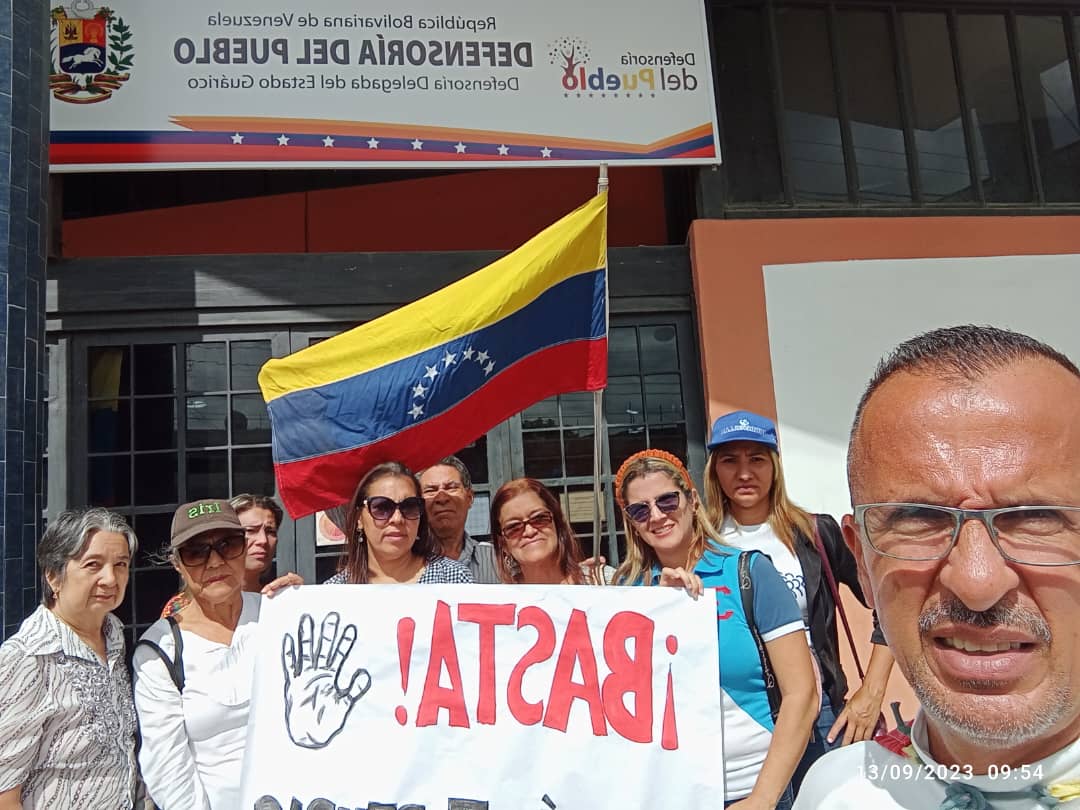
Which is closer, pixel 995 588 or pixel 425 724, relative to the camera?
pixel 995 588

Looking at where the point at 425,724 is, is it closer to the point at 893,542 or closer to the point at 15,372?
the point at 893,542

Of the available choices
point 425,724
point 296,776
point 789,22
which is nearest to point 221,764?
point 296,776

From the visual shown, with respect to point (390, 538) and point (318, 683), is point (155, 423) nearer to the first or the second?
point (390, 538)

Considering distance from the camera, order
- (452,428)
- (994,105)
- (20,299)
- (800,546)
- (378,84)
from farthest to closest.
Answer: (994,105)
(378,84)
(20,299)
(452,428)
(800,546)

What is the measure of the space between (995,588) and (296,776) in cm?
230

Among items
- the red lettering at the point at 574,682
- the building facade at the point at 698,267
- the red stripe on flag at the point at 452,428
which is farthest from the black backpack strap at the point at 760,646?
the building facade at the point at 698,267

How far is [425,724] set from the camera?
2.70m

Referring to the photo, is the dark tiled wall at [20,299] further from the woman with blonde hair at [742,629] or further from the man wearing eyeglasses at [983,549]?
the man wearing eyeglasses at [983,549]

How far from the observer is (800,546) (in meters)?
3.12

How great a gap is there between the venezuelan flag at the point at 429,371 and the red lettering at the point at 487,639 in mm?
920

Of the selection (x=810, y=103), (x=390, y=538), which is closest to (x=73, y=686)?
(x=390, y=538)

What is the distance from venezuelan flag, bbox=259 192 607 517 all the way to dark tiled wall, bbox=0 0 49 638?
163 centimetres

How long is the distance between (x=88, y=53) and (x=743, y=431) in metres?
4.59
